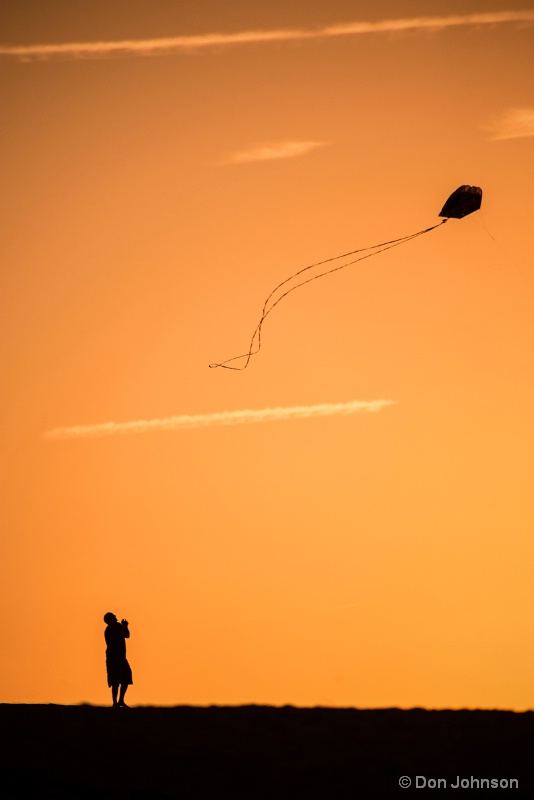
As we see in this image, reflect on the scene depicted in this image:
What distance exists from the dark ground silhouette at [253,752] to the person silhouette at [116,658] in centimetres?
127

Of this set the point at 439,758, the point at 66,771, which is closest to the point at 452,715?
the point at 439,758

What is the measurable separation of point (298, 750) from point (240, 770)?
0.94 meters

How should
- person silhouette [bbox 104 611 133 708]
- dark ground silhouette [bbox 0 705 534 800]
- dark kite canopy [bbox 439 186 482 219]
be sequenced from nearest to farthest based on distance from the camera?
dark ground silhouette [bbox 0 705 534 800], person silhouette [bbox 104 611 133 708], dark kite canopy [bbox 439 186 482 219]

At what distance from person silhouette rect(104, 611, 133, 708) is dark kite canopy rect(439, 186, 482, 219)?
7879mm

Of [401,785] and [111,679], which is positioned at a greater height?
[111,679]

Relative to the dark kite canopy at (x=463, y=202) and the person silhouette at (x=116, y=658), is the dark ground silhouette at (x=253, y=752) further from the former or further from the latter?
the dark kite canopy at (x=463, y=202)

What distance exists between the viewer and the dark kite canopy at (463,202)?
14609 mm

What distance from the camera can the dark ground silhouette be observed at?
360 inches

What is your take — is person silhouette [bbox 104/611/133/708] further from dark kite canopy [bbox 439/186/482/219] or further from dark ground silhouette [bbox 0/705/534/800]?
dark kite canopy [bbox 439/186/482/219]

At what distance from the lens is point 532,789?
9.05 metres

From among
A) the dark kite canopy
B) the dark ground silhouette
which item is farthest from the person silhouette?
the dark kite canopy

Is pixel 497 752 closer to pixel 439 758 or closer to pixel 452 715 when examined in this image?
pixel 439 758

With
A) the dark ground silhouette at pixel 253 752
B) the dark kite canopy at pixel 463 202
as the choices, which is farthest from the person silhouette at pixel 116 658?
the dark kite canopy at pixel 463 202

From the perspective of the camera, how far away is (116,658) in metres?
13.7
